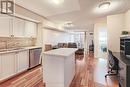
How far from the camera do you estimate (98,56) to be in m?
9.36

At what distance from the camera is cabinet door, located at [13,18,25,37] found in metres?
4.74

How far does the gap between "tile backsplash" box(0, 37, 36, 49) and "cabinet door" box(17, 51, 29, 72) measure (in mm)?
501

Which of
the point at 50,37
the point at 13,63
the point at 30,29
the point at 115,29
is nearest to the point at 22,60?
the point at 13,63

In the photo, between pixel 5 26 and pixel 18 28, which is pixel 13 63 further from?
pixel 18 28

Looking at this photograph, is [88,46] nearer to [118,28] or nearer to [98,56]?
[98,56]

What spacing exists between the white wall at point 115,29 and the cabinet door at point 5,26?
4502 millimetres

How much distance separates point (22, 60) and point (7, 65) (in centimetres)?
86

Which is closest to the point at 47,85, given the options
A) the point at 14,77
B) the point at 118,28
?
the point at 14,77

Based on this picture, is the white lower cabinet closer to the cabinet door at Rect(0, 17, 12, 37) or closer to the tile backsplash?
the tile backsplash

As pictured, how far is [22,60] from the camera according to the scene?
484 cm

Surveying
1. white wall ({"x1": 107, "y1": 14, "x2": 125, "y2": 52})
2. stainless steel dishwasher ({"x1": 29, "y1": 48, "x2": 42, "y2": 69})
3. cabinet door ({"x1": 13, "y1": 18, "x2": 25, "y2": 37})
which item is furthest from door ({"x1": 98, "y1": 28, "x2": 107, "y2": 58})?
cabinet door ({"x1": 13, "y1": 18, "x2": 25, "y2": 37})

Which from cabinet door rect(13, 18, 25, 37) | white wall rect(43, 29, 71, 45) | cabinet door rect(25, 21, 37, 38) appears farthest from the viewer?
white wall rect(43, 29, 71, 45)

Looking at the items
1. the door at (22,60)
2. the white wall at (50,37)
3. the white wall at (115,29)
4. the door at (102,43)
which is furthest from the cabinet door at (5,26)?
the door at (102,43)

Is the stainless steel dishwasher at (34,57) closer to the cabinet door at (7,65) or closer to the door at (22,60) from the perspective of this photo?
the door at (22,60)
